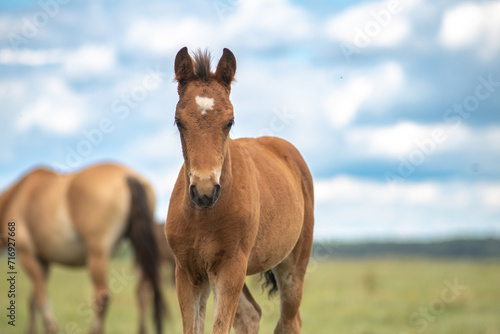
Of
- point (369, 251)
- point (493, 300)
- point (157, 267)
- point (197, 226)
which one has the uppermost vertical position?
point (197, 226)

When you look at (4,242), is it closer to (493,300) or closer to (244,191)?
(244,191)

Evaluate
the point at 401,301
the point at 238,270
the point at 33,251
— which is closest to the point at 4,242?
the point at 33,251

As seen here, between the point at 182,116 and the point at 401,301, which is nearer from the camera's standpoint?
the point at 182,116

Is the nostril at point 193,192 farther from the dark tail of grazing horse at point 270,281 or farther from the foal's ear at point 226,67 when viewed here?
the dark tail of grazing horse at point 270,281

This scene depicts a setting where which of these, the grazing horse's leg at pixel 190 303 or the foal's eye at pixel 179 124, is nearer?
the foal's eye at pixel 179 124

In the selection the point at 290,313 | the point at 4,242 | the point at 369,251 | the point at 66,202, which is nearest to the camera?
the point at 290,313

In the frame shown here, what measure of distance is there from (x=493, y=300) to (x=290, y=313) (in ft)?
52.1

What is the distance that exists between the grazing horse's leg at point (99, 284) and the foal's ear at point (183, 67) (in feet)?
24.4

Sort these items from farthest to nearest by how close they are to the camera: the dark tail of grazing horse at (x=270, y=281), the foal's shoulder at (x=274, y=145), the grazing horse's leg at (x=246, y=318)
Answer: the dark tail of grazing horse at (x=270, y=281) < the foal's shoulder at (x=274, y=145) < the grazing horse's leg at (x=246, y=318)

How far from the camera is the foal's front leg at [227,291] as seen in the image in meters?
4.14

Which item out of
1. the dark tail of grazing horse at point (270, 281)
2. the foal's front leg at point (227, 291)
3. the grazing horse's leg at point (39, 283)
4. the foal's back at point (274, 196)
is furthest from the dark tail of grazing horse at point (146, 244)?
the foal's front leg at point (227, 291)

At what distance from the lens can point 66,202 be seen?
1144 centimetres

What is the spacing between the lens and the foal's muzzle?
3721mm

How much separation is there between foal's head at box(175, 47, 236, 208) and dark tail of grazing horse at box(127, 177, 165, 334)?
744cm
